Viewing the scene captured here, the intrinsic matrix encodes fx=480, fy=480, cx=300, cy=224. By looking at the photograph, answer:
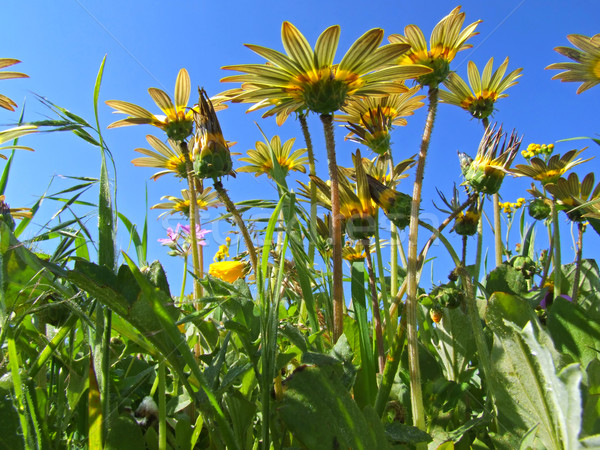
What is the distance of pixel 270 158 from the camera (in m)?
2.58

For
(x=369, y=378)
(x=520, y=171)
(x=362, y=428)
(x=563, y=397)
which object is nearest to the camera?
(x=563, y=397)

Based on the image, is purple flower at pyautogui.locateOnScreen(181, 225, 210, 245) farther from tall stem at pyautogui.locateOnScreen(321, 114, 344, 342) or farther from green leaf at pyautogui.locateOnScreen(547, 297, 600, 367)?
green leaf at pyautogui.locateOnScreen(547, 297, 600, 367)

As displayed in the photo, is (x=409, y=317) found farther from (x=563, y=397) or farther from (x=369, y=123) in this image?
(x=369, y=123)

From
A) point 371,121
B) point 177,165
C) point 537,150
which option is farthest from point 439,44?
point 537,150

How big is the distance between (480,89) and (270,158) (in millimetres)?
1202

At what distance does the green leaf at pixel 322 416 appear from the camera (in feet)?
2.76

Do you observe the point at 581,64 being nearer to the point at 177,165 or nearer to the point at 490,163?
the point at 490,163

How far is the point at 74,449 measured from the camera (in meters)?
1.07

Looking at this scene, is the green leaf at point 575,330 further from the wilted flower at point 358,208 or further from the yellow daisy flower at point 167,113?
the yellow daisy flower at point 167,113

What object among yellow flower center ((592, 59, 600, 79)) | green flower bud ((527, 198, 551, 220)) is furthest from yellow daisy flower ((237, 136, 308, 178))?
yellow flower center ((592, 59, 600, 79))

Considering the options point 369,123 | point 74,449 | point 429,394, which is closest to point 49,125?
point 74,449

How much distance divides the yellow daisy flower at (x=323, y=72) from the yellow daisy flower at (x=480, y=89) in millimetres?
1016

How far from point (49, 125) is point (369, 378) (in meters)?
0.94

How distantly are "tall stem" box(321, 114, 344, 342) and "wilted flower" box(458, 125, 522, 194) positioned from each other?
0.60 metres
